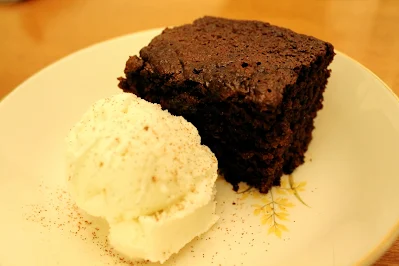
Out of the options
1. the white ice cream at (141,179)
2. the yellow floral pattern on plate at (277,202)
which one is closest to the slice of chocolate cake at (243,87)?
the yellow floral pattern on plate at (277,202)

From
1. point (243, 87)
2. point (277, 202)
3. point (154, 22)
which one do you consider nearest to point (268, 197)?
point (277, 202)

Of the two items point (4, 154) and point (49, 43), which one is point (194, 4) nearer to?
point (49, 43)

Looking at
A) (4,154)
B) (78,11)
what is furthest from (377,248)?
(78,11)

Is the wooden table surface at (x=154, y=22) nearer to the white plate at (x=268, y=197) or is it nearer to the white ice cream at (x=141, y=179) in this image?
the white plate at (x=268, y=197)

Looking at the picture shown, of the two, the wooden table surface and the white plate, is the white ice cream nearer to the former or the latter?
the white plate

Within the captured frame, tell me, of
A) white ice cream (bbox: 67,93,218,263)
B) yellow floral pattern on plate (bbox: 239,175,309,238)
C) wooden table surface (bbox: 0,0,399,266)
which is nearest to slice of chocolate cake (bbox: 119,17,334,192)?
yellow floral pattern on plate (bbox: 239,175,309,238)

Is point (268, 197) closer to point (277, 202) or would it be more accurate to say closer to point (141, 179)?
point (277, 202)
